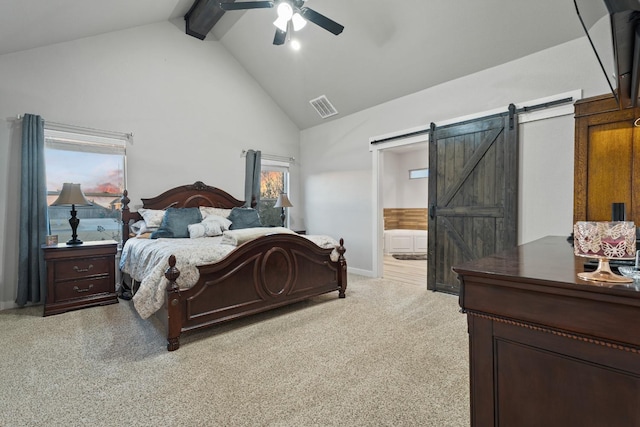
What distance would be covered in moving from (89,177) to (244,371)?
11.4 ft

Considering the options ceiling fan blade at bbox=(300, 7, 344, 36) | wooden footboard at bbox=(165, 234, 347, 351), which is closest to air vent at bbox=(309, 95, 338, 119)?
ceiling fan blade at bbox=(300, 7, 344, 36)

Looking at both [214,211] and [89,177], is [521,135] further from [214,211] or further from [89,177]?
[89,177]

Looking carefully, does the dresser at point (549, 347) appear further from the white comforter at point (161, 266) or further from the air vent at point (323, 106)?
the air vent at point (323, 106)

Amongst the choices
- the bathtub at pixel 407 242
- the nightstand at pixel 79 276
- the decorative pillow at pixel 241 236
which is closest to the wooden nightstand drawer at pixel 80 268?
the nightstand at pixel 79 276

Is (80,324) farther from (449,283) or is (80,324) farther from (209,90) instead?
(449,283)

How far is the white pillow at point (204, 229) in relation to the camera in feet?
12.8

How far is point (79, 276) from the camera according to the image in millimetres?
3426

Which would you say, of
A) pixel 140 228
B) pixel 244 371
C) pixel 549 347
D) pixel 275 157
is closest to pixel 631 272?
pixel 549 347

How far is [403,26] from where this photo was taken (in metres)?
3.52

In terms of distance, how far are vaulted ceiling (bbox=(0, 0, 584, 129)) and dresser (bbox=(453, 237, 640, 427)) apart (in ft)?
9.76

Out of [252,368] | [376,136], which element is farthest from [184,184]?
[252,368]

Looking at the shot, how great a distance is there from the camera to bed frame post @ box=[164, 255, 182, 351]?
2428 mm

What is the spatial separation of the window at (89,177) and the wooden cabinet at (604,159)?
524cm

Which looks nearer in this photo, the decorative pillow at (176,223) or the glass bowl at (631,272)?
the glass bowl at (631,272)
